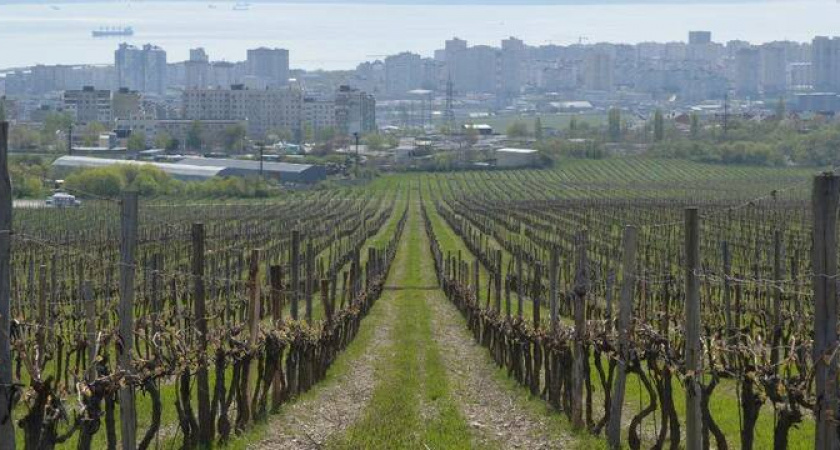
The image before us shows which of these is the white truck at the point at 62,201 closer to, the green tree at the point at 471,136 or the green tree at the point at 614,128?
the green tree at the point at 471,136

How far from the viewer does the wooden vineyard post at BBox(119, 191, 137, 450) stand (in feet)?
38.4

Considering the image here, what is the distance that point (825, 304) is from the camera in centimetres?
950

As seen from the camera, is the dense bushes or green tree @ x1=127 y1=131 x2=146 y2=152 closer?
the dense bushes

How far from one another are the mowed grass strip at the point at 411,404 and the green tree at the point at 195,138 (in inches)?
5256

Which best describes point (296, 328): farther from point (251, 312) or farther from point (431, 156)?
point (431, 156)

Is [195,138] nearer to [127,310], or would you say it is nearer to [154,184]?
[154,184]

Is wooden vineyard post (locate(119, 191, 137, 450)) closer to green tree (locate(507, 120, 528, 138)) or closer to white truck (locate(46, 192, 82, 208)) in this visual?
white truck (locate(46, 192, 82, 208))

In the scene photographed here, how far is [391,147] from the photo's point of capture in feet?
542

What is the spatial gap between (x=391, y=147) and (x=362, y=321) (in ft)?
438

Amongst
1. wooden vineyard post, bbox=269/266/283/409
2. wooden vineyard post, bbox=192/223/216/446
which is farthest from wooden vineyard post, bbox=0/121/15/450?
wooden vineyard post, bbox=269/266/283/409

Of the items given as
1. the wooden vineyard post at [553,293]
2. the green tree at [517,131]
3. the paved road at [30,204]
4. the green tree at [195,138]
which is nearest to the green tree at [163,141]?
the green tree at [195,138]

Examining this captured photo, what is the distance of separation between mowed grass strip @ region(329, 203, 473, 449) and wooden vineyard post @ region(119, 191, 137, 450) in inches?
109

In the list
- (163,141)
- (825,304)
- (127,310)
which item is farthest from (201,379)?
(163,141)

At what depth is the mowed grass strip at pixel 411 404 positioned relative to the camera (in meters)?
14.2
